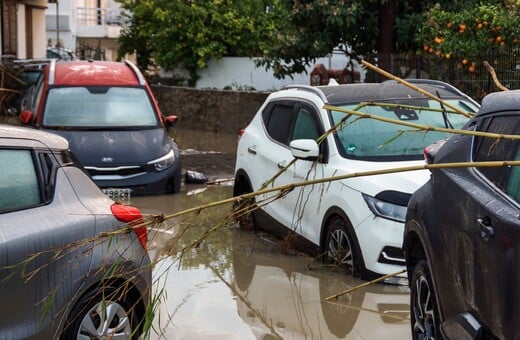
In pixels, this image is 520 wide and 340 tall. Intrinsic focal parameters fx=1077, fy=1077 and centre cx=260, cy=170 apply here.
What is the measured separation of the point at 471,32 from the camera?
1638 centimetres

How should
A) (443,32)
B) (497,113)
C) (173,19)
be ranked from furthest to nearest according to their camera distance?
(173,19)
(443,32)
(497,113)

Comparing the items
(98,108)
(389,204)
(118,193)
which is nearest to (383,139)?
(389,204)

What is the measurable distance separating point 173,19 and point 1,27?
8.69 m

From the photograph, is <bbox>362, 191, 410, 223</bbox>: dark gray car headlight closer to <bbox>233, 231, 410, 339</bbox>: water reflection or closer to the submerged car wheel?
the submerged car wheel

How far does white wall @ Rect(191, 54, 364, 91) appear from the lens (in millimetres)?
29688

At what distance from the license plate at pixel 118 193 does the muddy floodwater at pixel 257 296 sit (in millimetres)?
1868

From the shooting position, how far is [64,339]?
20.2 ft

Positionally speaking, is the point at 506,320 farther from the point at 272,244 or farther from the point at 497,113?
the point at 272,244

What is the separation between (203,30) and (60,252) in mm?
24163

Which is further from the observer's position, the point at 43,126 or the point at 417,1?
the point at 417,1

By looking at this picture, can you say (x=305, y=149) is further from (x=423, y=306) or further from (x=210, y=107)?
(x=210, y=107)

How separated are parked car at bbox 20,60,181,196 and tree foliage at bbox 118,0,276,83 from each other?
1403 centimetres

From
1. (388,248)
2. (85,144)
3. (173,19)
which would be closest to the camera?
(388,248)

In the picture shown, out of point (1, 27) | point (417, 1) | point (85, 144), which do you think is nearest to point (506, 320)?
point (85, 144)
